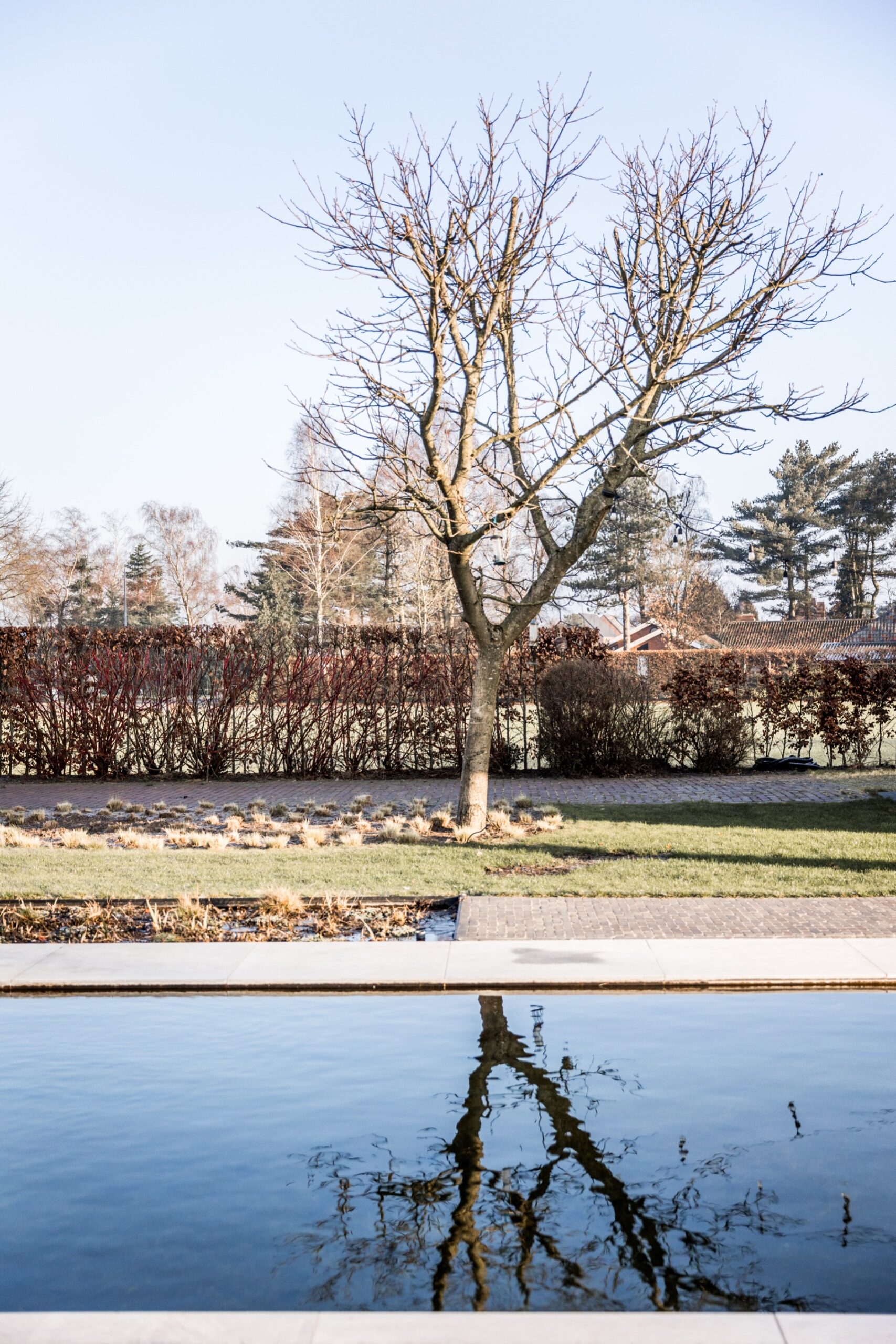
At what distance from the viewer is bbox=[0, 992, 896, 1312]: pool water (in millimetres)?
3289

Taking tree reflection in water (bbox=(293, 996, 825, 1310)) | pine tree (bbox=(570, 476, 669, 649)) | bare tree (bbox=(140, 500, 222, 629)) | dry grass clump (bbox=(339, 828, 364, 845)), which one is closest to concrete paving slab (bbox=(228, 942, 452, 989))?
tree reflection in water (bbox=(293, 996, 825, 1310))

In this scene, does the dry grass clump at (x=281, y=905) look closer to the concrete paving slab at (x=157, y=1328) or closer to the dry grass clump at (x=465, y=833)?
the dry grass clump at (x=465, y=833)

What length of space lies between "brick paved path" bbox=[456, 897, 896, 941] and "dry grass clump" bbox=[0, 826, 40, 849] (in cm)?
498

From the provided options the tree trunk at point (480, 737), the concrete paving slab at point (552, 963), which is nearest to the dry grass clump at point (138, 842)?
the tree trunk at point (480, 737)

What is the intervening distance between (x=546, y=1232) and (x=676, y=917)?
401 cm

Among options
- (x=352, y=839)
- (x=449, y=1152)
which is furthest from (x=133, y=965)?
(x=352, y=839)

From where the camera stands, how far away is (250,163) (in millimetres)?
11047

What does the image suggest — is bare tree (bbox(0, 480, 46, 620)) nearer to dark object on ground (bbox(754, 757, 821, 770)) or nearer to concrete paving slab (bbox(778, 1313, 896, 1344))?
dark object on ground (bbox(754, 757, 821, 770))

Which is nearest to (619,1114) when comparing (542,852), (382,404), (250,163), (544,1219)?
(544,1219)

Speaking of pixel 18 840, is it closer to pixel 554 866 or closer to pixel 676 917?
pixel 554 866

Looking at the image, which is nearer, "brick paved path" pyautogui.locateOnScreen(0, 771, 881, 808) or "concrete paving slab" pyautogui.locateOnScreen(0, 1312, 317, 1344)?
"concrete paving slab" pyautogui.locateOnScreen(0, 1312, 317, 1344)

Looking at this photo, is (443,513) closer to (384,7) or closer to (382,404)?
(382,404)

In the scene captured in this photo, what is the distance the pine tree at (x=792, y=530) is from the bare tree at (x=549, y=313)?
42.6 meters

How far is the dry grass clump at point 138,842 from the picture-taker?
415 inches
